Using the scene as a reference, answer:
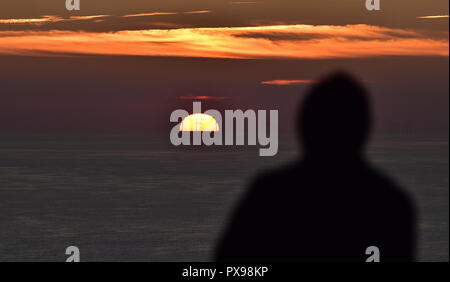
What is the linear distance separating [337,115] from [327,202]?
22.2 inches

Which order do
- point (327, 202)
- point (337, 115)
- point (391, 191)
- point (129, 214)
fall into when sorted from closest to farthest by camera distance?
point (337, 115) → point (391, 191) → point (327, 202) → point (129, 214)

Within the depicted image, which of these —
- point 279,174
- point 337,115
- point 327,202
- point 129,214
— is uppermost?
point 337,115

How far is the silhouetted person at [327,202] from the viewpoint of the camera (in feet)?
10.7

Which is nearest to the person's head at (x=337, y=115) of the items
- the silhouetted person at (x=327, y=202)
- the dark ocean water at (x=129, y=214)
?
the silhouetted person at (x=327, y=202)

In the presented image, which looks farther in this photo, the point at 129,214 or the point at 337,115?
the point at 129,214

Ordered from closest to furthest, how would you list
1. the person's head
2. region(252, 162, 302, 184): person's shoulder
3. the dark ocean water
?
1. the person's head
2. region(252, 162, 302, 184): person's shoulder
3. the dark ocean water

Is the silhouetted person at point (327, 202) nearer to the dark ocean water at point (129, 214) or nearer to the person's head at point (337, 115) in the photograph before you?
the person's head at point (337, 115)

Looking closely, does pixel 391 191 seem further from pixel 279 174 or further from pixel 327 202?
pixel 279 174

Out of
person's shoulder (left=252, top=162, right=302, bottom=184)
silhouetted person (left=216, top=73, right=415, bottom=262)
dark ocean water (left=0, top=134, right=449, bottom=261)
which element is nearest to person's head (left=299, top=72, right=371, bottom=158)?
silhouetted person (left=216, top=73, right=415, bottom=262)

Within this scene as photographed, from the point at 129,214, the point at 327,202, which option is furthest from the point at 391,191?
the point at 129,214

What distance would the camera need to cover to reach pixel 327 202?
3.45 m

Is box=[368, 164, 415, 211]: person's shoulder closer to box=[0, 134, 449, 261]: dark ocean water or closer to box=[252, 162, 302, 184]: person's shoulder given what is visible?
box=[252, 162, 302, 184]: person's shoulder

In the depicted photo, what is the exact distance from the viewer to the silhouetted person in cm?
327
